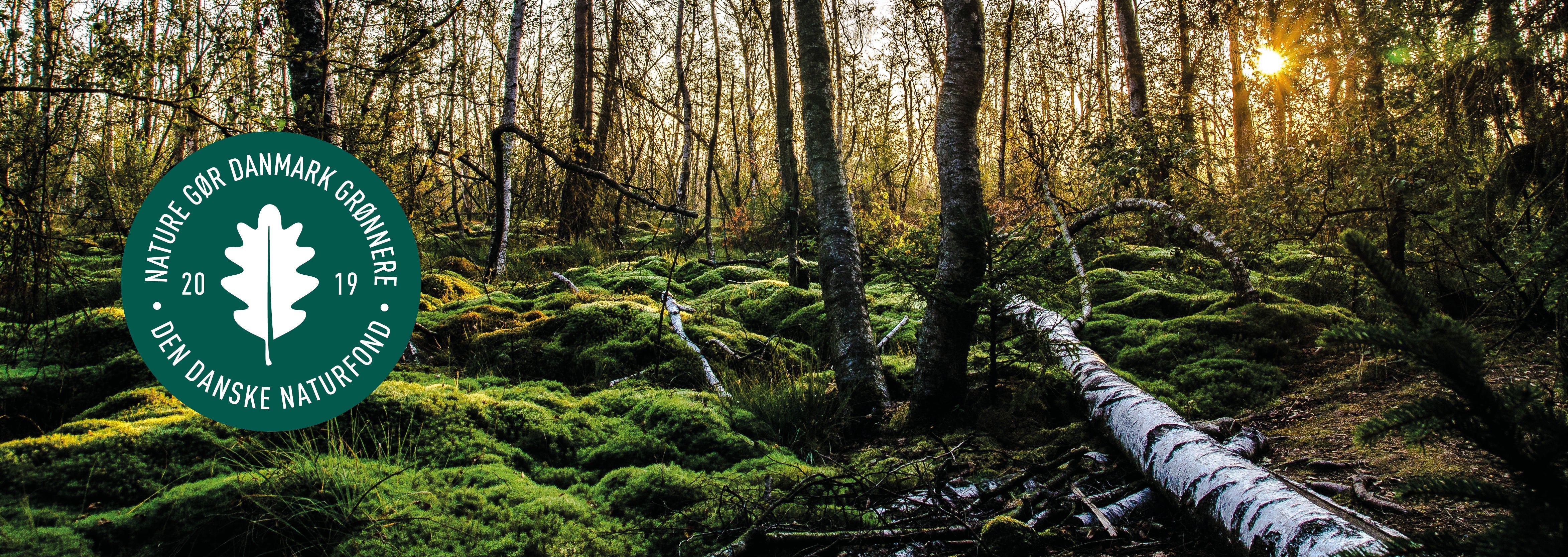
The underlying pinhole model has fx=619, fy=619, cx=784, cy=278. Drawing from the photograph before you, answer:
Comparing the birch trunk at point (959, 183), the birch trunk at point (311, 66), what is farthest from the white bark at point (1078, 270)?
the birch trunk at point (311, 66)

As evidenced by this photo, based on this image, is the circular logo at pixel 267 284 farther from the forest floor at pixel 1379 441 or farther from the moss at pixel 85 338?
the forest floor at pixel 1379 441

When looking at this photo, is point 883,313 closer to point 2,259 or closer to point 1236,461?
point 1236,461

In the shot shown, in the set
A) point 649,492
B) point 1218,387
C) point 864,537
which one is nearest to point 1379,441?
point 864,537

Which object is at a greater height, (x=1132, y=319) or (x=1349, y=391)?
(x=1132, y=319)

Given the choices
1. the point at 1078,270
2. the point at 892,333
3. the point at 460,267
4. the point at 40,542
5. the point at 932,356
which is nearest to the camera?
the point at 40,542

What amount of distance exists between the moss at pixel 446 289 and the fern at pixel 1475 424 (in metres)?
6.76

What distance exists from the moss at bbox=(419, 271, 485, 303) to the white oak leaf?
10.9 feet

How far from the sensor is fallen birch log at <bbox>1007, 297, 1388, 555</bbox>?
77.9 inches

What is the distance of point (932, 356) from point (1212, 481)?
1644 mm

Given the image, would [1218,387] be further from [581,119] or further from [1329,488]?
[581,119]

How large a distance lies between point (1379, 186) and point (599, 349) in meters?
5.59

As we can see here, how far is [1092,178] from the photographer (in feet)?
25.2

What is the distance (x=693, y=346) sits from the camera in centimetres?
507

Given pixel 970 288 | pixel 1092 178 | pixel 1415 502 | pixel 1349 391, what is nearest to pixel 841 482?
pixel 970 288
